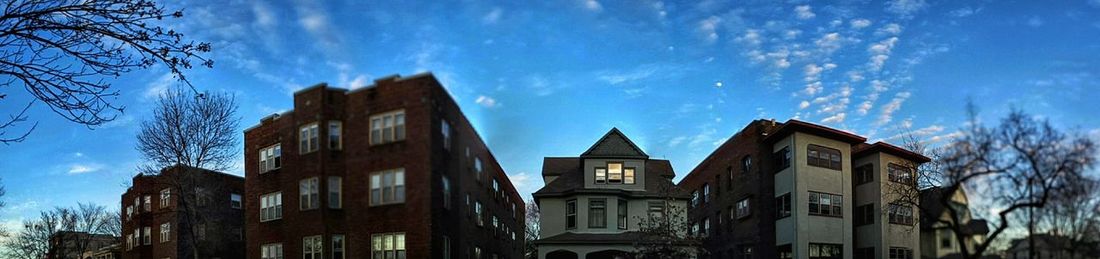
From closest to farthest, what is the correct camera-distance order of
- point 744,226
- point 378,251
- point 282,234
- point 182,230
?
point 378,251
point 282,234
point 744,226
point 182,230

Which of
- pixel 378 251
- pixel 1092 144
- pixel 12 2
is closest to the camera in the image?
pixel 12 2

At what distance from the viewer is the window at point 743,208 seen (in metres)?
40.2

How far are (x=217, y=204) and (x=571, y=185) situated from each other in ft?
64.3

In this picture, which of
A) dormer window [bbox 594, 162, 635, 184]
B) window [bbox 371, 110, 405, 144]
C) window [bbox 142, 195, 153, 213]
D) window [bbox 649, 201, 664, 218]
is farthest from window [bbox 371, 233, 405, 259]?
window [bbox 142, 195, 153, 213]

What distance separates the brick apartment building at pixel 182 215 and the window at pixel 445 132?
65.0 feet

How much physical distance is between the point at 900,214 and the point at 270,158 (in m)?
26.6

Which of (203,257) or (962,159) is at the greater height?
(962,159)

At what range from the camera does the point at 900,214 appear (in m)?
36.6

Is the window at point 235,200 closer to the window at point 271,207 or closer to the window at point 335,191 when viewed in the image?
the window at point 271,207

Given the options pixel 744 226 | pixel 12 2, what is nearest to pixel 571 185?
pixel 744 226

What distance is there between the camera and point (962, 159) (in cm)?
1853

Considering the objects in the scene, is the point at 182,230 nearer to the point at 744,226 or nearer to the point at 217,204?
the point at 217,204

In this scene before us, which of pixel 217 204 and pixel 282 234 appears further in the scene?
pixel 217 204

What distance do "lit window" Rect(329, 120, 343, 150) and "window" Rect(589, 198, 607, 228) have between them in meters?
18.7
